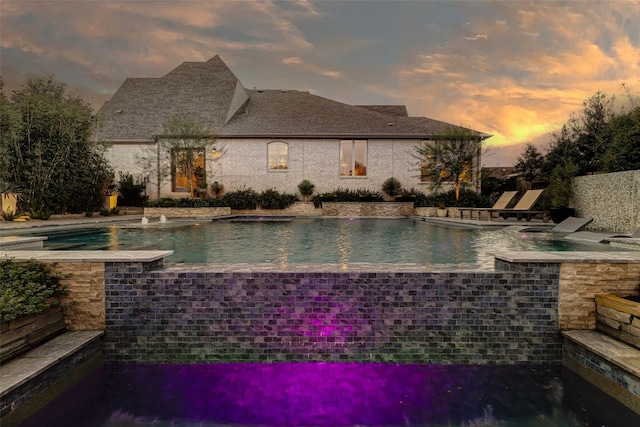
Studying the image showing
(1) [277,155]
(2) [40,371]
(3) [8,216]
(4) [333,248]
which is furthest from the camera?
(1) [277,155]

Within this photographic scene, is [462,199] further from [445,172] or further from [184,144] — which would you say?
[184,144]

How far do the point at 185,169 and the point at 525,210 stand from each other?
1578 centimetres

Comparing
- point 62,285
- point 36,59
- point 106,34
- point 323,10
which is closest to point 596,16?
point 323,10

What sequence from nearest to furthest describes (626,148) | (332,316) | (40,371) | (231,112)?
(40,371) < (332,316) < (626,148) < (231,112)

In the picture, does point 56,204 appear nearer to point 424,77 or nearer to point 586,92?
point 424,77

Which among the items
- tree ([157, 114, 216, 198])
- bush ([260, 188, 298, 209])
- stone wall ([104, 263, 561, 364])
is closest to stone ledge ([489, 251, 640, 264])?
stone wall ([104, 263, 561, 364])

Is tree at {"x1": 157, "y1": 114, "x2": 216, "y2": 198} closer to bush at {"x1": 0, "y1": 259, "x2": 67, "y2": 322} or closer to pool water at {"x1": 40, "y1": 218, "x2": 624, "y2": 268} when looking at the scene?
pool water at {"x1": 40, "y1": 218, "x2": 624, "y2": 268}

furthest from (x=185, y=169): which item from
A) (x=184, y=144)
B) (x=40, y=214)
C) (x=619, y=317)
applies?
(x=619, y=317)

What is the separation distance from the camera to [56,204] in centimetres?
1497

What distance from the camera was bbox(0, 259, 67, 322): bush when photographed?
11.0 feet

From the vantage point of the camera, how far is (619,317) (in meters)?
3.71

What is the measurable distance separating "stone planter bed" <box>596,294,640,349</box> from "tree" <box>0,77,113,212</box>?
17372 mm

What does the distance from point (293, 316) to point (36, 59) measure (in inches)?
775

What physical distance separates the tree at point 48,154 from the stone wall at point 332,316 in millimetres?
13409
